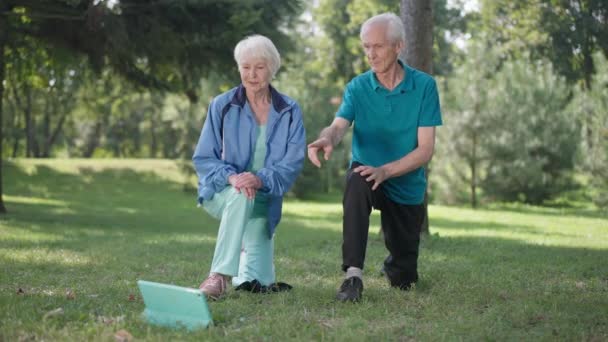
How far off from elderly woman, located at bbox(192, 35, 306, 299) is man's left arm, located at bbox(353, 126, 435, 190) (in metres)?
0.59

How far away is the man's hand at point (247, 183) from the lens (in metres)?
4.46

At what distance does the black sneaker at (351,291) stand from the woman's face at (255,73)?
4.77 ft

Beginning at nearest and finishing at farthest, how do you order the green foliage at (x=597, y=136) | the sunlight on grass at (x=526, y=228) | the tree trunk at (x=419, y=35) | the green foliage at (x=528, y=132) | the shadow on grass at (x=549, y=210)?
the tree trunk at (x=419, y=35)
the sunlight on grass at (x=526, y=228)
the green foliage at (x=597, y=136)
the shadow on grass at (x=549, y=210)
the green foliage at (x=528, y=132)

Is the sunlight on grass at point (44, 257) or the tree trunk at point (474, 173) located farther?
the tree trunk at point (474, 173)

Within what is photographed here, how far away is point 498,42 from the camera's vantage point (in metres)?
28.6

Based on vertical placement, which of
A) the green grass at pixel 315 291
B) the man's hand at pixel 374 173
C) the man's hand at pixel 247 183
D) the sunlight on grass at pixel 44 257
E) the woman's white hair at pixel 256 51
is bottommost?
the sunlight on grass at pixel 44 257

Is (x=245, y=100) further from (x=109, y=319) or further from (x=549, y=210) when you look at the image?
(x=549, y=210)

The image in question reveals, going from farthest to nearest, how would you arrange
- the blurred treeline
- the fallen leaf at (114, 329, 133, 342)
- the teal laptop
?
the blurred treeline < the teal laptop < the fallen leaf at (114, 329, 133, 342)

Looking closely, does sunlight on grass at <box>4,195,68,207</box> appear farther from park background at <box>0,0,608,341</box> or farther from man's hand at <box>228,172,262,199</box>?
man's hand at <box>228,172,262,199</box>

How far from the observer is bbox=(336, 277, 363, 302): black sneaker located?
14.5ft

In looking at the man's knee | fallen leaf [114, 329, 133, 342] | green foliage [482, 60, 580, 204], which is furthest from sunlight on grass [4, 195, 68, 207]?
fallen leaf [114, 329, 133, 342]

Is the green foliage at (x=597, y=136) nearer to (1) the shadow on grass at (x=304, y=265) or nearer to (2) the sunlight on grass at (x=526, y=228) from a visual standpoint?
(2) the sunlight on grass at (x=526, y=228)

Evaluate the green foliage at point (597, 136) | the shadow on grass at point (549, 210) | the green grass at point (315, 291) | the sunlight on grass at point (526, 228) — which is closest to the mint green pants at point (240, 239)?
the green grass at point (315, 291)

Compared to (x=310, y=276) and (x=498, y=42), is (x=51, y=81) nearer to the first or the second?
(x=310, y=276)
